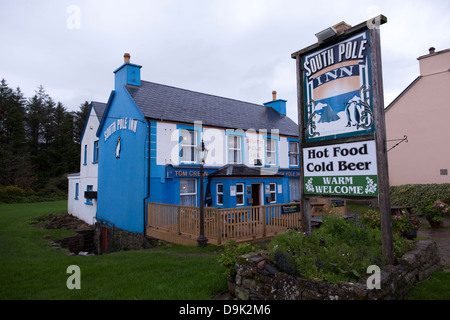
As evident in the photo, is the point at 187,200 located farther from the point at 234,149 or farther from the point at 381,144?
the point at 381,144

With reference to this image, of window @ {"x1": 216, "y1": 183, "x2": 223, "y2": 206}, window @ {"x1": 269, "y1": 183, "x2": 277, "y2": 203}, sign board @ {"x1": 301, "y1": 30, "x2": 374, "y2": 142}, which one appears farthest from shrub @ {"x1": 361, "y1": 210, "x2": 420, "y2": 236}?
window @ {"x1": 269, "y1": 183, "x2": 277, "y2": 203}

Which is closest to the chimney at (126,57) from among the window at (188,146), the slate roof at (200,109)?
the slate roof at (200,109)

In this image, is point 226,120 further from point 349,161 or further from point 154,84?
point 349,161

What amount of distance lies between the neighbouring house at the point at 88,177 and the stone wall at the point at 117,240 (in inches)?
91.2

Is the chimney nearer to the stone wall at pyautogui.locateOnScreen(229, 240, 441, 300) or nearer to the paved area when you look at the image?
the stone wall at pyautogui.locateOnScreen(229, 240, 441, 300)

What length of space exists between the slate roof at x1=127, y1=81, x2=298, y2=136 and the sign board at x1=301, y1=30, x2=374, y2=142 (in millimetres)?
9593

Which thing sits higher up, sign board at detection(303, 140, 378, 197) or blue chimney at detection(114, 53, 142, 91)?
blue chimney at detection(114, 53, 142, 91)

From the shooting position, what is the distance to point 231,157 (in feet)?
55.1

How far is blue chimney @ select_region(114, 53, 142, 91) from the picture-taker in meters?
15.9

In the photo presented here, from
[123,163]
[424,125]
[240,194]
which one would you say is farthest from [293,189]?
[123,163]

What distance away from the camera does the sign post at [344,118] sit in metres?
4.81
